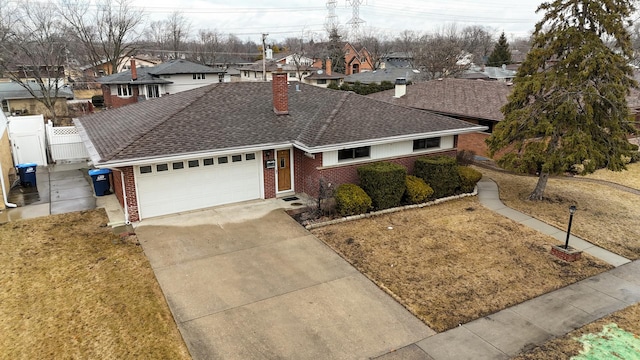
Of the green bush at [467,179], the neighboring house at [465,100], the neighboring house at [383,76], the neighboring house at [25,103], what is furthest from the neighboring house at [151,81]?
the green bush at [467,179]

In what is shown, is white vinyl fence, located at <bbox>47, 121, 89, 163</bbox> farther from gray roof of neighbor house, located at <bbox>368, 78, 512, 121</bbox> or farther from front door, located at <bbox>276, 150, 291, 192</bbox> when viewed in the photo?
gray roof of neighbor house, located at <bbox>368, 78, 512, 121</bbox>

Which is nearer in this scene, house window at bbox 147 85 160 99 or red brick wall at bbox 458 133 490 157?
red brick wall at bbox 458 133 490 157

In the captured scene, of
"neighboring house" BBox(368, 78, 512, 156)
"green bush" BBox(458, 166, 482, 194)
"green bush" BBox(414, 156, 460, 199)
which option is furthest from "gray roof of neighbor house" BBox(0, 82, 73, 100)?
"green bush" BBox(458, 166, 482, 194)

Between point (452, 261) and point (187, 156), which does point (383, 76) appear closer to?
point (187, 156)

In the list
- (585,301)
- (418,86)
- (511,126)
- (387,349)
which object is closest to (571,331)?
(585,301)

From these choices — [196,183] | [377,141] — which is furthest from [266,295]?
[377,141]

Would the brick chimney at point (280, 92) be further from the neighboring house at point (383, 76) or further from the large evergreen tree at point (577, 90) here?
the neighboring house at point (383, 76)

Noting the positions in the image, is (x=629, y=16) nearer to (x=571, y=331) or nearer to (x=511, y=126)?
(x=511, y=126)
